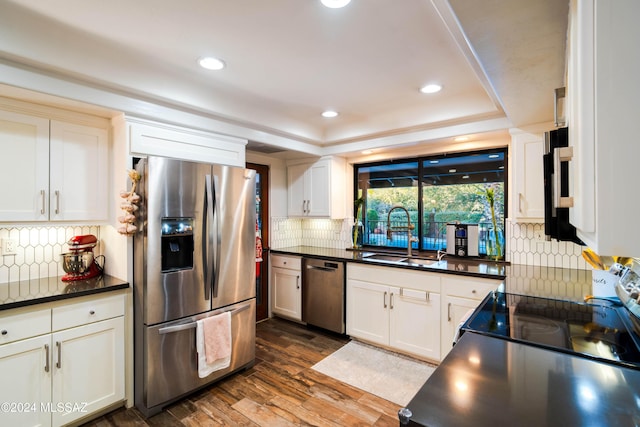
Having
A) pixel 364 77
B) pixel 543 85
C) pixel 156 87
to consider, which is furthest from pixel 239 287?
pixel 543 85

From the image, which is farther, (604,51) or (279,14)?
(279,14)

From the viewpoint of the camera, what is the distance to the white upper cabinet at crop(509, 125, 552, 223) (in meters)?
2.58

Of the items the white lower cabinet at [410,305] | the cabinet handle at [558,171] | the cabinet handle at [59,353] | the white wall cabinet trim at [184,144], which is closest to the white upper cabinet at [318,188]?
the white lower cabinet at [410,305]

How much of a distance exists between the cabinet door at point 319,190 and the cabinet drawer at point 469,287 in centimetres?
169

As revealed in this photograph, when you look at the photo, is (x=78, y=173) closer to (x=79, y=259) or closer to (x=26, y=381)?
(x=79, y=259)

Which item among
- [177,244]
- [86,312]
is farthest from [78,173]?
[86,312]

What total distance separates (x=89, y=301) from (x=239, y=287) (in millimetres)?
1069

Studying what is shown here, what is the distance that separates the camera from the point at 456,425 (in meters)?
0.73

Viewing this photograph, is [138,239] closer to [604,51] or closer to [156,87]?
[156,87]

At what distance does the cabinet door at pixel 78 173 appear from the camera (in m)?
2.16

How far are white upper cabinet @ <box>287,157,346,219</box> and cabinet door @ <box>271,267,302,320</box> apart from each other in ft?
2.70

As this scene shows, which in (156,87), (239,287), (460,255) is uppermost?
(156,87)

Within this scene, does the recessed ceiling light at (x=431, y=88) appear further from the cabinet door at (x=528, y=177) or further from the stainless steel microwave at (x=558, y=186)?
the stainless steel microwave at (x=558, y=186)

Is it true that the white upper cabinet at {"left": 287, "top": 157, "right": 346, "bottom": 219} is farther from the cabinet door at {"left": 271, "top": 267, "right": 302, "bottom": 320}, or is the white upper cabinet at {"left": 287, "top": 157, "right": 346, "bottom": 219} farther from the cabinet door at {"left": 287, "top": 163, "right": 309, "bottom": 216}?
the cabinet door at {"left": 271, "top": 267, "right": 302, "bottom": 320}
